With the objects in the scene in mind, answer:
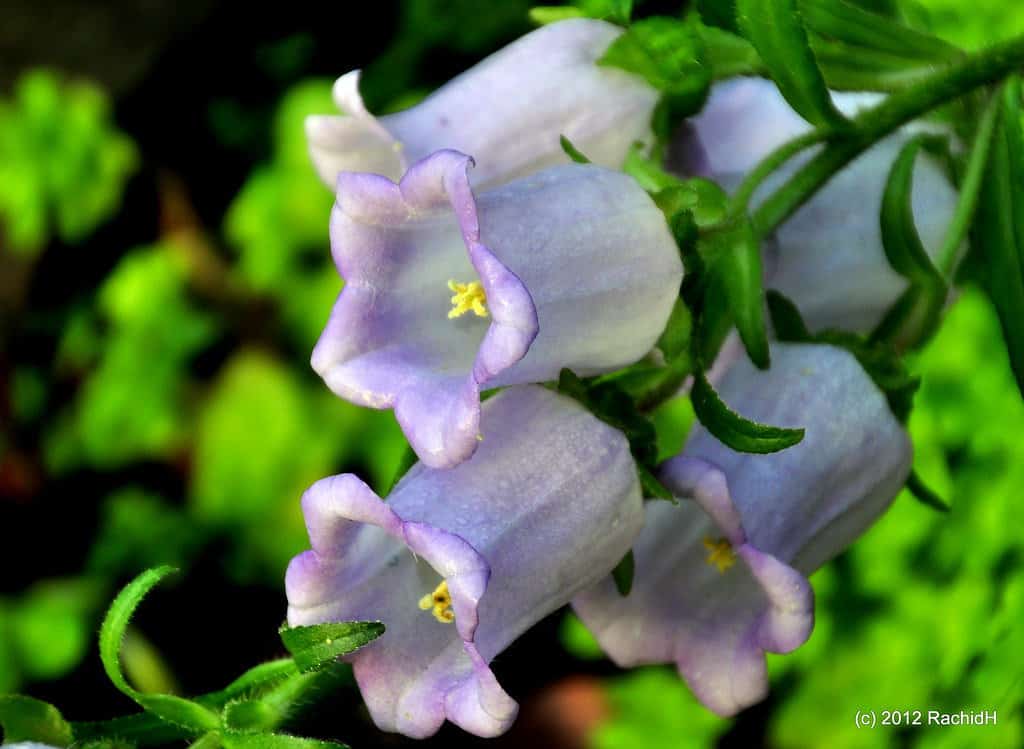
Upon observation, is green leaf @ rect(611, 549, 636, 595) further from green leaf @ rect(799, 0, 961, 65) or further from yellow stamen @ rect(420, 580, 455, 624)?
green leaf @ rect(799, 0, 961, 65)

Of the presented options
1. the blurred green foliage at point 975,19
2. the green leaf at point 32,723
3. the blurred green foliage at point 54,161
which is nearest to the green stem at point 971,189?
the green leaf at point 32,723

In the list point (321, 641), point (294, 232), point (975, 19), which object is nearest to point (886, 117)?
point (321, 641)

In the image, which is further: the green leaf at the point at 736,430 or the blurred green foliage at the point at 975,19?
the blurred green foliage at the point at 975,19

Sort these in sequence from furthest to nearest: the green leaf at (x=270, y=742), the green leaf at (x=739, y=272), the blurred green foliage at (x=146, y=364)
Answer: the blurred green foliage at (x=146, y=364)
the green leaf at (x=739, y=272)
the green leaf at (x=270, y=742)

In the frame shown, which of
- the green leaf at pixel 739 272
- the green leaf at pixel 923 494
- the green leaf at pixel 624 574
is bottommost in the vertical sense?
the green leaf at pixel 923 494

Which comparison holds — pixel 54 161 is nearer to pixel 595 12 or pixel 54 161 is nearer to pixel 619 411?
pixel 595 12

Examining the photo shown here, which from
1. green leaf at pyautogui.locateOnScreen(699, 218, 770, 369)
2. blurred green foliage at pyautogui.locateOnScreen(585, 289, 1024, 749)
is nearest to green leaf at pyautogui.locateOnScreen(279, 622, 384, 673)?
green leaf at pyautogui.locateOnScreen(699, 218, 770, 369)

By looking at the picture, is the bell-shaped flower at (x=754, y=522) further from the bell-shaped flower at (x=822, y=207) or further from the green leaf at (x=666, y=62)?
the green leaf at (x=666, y=62)

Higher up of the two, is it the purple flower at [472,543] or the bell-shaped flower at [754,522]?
the purple flower at [472,543]

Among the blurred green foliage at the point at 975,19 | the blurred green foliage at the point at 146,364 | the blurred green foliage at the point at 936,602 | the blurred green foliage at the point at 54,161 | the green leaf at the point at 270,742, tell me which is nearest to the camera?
the green leaf at the point at 270,742
